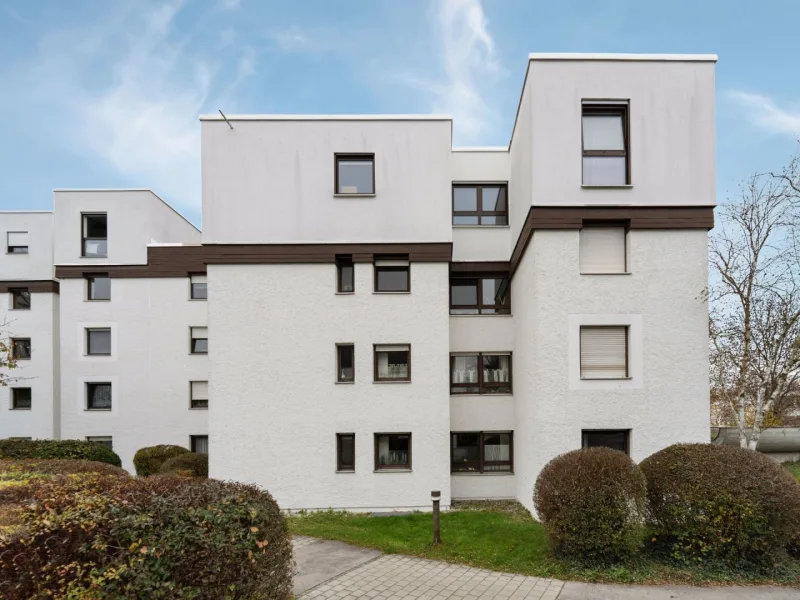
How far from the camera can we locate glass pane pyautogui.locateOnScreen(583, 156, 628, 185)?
960 centimetres

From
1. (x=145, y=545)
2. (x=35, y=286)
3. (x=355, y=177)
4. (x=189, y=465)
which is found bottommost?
(x=189, y=465)

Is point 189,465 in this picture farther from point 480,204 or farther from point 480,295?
point 480,204

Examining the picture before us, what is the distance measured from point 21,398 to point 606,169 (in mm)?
24483

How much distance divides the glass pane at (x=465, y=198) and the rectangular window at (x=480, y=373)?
4.32 meters

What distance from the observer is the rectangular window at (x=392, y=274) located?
11.3 m

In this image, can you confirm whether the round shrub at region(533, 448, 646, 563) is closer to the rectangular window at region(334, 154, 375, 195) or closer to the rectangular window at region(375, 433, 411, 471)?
the rectangular window at region(375, 433, 411, 471)

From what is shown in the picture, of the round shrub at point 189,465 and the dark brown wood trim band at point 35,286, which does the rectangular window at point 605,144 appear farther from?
the dark brown wood trim band at point 35,286

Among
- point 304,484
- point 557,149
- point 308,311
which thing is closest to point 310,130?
point 308,311

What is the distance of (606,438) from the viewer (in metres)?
9.40

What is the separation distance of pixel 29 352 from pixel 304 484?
1648 cm

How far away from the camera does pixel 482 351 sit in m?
12.0

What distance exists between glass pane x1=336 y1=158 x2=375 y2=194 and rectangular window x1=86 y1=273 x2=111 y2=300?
12.7 metres

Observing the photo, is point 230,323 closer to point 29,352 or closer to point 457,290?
point 457,290

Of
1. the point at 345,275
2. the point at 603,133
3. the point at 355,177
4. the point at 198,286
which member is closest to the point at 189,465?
the point at 198,286
